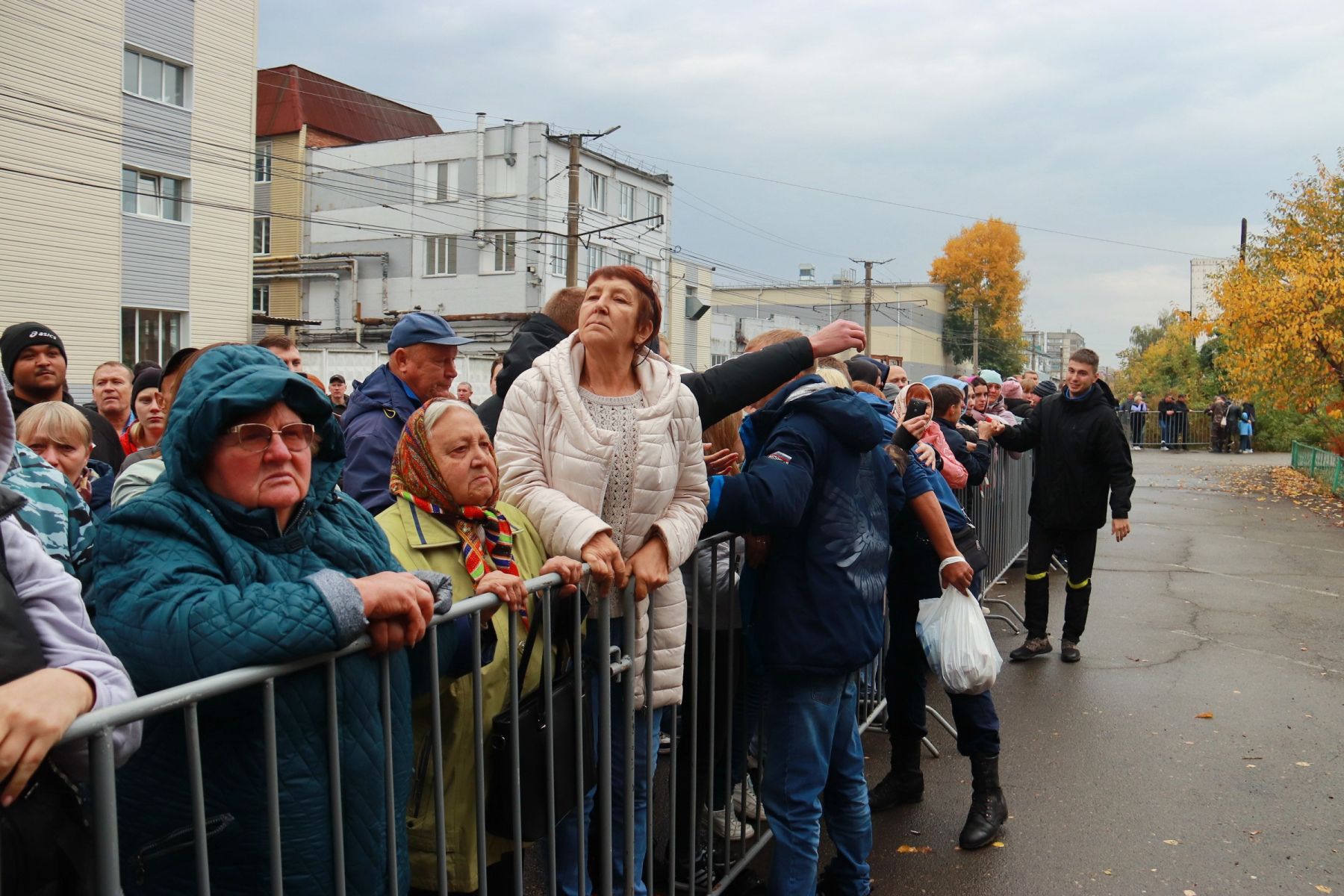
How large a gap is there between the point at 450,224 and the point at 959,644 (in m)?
42.6

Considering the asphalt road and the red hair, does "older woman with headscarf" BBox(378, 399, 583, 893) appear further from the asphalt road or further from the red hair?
the asphalt road

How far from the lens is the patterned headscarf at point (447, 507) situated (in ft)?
9.35

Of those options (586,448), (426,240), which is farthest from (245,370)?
(426,240)

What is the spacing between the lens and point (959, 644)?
4.36m

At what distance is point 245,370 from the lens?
2152 mm

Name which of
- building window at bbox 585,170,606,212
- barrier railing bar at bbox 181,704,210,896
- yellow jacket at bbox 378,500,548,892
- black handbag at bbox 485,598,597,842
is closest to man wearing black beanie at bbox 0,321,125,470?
yellow jacket at bbox 378,500,548,892

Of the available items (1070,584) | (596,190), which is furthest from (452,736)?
(596,190)

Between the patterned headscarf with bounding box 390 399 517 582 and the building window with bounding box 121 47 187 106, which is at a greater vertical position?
the building window with bounding box 121 47 187 106

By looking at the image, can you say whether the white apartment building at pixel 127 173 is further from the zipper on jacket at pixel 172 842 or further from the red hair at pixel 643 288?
the zipper on jacket at pixel 172 842

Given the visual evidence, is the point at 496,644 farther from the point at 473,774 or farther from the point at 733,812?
the point at 733,812

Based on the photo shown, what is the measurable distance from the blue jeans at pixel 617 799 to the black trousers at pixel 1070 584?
4.78 m

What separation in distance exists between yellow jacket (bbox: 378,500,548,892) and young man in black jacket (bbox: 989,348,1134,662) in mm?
5493

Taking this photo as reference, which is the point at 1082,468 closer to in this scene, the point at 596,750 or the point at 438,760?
the point at 596,750

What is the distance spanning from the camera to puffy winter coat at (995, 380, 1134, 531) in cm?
742
